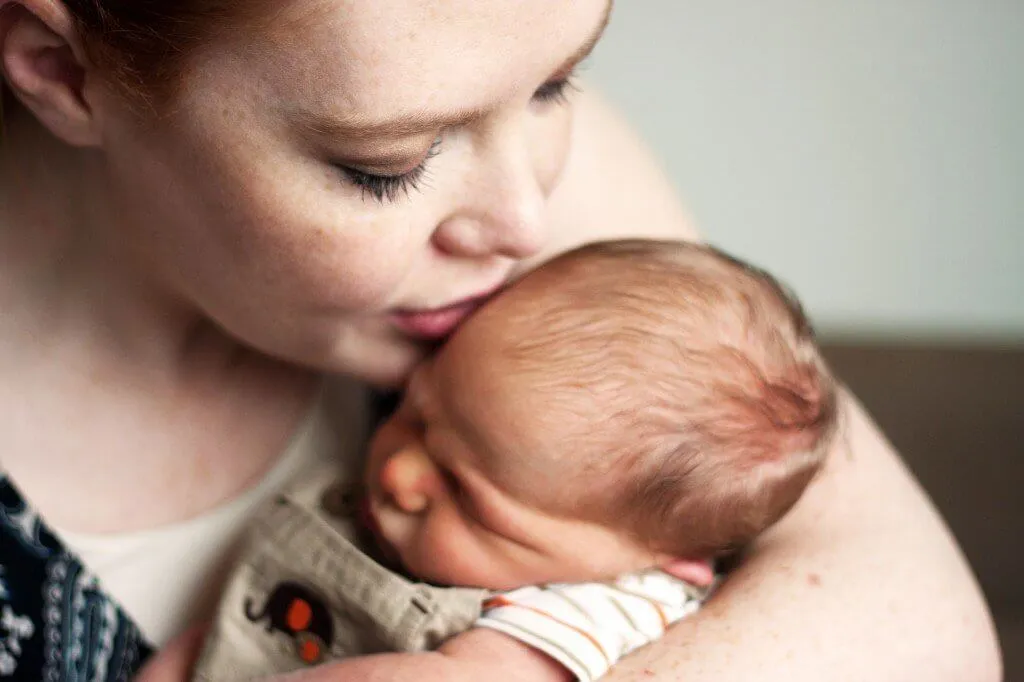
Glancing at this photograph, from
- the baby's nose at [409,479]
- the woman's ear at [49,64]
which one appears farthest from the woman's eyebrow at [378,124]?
the baby's nose at [409,479]

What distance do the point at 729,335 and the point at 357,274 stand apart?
14.0 inches

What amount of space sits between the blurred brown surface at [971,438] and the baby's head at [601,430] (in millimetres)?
983

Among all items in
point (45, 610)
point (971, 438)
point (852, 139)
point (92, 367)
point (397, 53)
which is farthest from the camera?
point (852, 139)

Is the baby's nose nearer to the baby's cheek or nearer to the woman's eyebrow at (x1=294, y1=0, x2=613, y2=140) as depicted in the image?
the baby's cheek

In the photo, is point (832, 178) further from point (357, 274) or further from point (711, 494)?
point (357, 274)

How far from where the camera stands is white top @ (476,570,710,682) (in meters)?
0.99

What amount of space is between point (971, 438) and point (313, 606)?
1326 millimetres

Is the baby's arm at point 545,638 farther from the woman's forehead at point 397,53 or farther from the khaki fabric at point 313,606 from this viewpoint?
the woman's forehead at point 397,53

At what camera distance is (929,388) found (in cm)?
199

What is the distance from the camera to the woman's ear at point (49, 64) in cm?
89

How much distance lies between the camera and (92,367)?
3.82 ft

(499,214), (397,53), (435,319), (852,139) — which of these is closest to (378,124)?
(397,53)

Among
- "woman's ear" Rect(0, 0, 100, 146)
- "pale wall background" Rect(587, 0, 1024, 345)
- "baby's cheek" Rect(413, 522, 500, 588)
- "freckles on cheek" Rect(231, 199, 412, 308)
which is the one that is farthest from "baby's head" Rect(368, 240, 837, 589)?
"pale wall background" Rect(587, 0, 1024, 345)

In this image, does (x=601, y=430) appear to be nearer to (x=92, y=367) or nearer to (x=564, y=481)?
(x=564, y=481)
